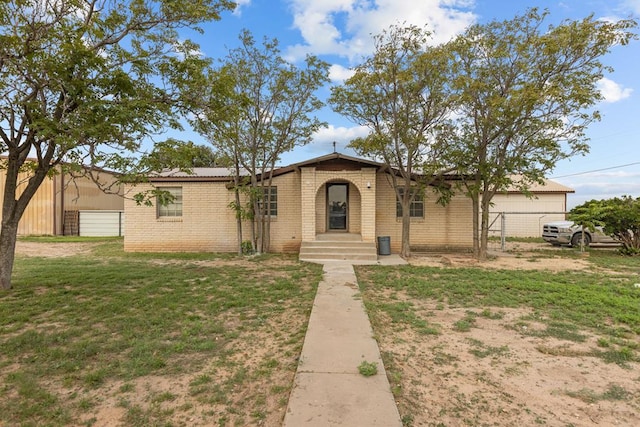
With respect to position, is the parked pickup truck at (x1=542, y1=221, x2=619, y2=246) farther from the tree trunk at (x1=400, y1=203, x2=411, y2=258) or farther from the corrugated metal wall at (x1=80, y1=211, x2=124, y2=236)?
the corrugated metal wall at (x1=80, y1=211, x2=124, y2=236)

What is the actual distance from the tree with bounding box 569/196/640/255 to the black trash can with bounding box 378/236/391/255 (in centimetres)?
734

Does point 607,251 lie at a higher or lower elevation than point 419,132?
lower

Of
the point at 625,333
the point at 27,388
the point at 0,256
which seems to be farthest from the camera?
the point at 0,256

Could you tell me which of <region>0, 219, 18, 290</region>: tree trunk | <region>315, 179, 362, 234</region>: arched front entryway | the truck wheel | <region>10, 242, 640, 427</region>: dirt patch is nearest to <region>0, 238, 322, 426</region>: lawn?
<region>10, 242, 640, 427</region>: dirt patch

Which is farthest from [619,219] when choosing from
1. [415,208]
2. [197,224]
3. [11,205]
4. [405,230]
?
[11,205]

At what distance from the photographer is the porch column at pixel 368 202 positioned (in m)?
11.8

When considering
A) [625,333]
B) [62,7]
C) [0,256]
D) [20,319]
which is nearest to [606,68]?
[625,333]

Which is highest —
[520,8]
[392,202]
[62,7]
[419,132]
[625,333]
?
[520,8]

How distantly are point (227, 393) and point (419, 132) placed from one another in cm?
975

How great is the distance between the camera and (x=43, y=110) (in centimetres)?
538

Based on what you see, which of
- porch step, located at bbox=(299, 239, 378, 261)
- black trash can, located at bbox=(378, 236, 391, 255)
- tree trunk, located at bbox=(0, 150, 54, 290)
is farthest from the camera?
black trash can, located at bbox=(378, 236, 391, 255)

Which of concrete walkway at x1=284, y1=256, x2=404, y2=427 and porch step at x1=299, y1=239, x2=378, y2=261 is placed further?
porch step at x1=299, y1=239, x2=378, y2=261

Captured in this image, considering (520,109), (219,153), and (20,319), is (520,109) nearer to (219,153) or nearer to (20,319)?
(219,153)

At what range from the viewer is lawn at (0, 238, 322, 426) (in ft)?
8.98
